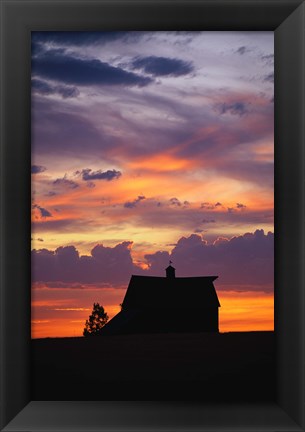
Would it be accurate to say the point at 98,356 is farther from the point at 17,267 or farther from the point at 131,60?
the point at 131,60

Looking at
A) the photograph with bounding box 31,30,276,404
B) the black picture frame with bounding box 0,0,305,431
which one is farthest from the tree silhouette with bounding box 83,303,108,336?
the black picture frame with bounding box 0,0,305,431

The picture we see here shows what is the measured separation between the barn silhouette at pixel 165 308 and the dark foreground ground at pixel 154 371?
0.15 meters

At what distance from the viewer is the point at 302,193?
1433 mm

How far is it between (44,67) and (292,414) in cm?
127

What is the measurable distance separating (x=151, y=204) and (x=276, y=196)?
1.73 ft

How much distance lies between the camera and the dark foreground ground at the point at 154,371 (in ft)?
5.30

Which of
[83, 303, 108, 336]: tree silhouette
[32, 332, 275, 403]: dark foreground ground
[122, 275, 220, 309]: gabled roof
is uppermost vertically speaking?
[122, 275, 220, 309]: gabled roof

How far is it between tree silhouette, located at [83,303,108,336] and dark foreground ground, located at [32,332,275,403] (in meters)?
0.10

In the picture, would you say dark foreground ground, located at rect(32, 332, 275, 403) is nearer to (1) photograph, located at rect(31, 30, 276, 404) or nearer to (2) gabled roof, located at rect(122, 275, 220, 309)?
(1) photograph, located at rect(31, 30, 276, 404)

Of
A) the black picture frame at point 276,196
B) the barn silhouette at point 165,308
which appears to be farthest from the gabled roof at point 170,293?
the black picture frame at point 276,196

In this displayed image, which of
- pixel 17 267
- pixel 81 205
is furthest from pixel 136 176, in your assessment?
pixel 17 267

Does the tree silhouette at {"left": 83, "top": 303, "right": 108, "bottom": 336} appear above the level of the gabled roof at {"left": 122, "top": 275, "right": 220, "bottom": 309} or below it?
below

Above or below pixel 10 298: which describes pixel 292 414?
below

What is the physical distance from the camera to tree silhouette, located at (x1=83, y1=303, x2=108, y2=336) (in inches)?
73.0
